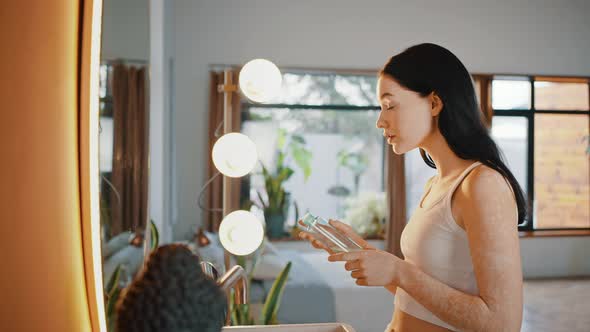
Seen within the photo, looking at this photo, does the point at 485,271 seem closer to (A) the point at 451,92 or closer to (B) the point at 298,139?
(A) the point at 451,92

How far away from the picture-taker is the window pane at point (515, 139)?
6.67m

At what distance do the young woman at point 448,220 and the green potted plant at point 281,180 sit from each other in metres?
4.33

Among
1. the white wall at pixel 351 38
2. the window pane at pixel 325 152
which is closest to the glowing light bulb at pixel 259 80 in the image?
the white wall at pixel 351 38

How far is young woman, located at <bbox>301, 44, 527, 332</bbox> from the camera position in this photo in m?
1.07

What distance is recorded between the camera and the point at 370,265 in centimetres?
106

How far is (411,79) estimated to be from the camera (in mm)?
1218

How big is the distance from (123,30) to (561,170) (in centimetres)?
682

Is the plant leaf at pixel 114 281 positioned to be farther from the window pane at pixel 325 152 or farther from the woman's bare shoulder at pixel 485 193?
the window pane at pixel 325 152

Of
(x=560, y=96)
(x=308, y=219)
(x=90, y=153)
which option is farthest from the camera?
(x=560, y=96)

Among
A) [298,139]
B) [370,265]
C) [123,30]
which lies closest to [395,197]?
[298,139]

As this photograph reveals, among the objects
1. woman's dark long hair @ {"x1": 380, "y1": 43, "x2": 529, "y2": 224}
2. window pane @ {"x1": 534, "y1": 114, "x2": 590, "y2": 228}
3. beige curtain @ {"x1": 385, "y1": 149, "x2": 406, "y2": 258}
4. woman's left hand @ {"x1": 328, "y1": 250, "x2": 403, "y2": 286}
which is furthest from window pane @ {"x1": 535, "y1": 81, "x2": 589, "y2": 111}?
woman's left hand @ {"x1": 328, "y1": 250, "x2": 403, "y2": 286}

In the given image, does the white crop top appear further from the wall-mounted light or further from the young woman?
the wall-mounted light

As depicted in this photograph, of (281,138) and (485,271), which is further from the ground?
(281,138)

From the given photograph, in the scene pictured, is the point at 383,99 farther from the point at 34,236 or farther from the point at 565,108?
the point at 565,108
